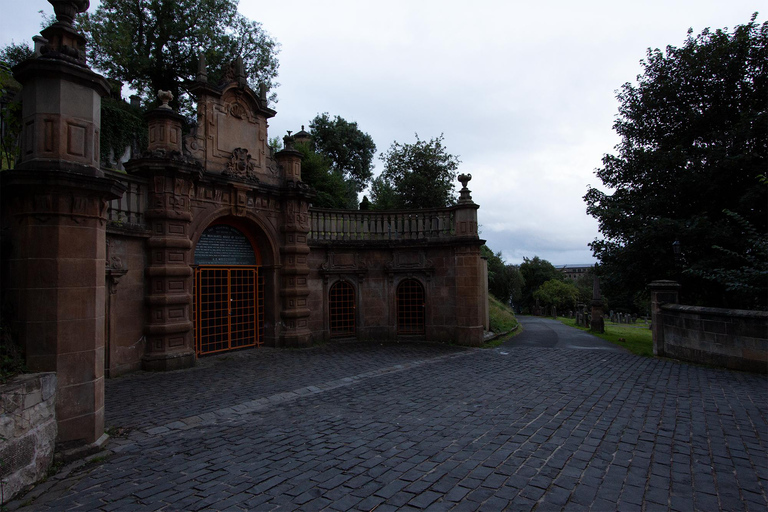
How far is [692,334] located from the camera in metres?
11.4

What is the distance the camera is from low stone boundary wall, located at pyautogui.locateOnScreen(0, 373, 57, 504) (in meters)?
3.83

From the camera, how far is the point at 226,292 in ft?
40.2

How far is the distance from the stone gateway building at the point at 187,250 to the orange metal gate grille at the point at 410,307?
0.05 metres

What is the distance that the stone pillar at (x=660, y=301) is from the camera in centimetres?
1266

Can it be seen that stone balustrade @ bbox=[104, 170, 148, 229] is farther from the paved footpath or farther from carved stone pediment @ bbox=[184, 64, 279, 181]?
the paved footpath

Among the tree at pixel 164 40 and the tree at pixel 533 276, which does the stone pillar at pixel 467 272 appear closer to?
the tree at pixel 164 40

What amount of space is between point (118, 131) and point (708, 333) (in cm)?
2652

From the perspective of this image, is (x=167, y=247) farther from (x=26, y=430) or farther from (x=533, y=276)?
(x=533, y=276)

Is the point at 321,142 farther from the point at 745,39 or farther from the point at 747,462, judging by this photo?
the point at 747,462

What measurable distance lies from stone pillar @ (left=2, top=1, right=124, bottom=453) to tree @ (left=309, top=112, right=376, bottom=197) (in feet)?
113

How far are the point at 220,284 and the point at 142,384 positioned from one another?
162 inches

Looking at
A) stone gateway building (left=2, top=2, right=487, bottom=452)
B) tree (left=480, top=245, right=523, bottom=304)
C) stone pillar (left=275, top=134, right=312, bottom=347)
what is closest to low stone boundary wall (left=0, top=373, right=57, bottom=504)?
stone gateway building (left=2, top=2, right=487, bottom=452)

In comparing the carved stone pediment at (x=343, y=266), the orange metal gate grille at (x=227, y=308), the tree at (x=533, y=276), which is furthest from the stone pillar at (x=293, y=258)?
the tree at (x=533, y=276)

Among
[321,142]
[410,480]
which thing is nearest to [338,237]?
[410,480]
